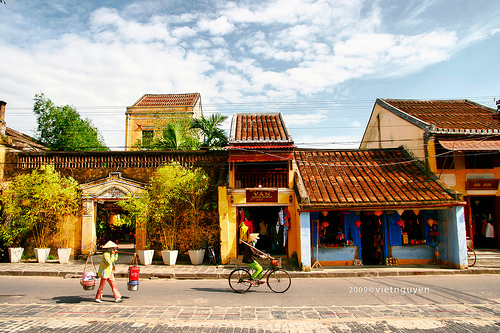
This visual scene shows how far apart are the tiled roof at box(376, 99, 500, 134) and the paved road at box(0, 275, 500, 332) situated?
6.98 meters

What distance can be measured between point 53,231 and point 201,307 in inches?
401

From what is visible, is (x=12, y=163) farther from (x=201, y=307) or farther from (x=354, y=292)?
(x=354, y=292)

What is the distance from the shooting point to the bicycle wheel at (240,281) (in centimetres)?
897

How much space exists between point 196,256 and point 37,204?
23.8ft

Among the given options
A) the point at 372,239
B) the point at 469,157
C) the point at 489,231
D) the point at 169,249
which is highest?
the point at 469,157

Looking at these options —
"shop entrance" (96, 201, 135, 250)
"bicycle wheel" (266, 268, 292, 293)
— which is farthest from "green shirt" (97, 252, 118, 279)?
"shop entrance" (96, 201, 135, 250)

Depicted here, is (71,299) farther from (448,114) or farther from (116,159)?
(448,114)

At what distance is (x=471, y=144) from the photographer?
44.0 feet

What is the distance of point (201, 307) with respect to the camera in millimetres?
7566

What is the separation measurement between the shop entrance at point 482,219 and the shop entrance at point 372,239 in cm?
489

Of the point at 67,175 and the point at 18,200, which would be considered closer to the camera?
the point at 18,200

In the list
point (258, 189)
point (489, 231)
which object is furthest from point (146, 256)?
A: point (489, 231)

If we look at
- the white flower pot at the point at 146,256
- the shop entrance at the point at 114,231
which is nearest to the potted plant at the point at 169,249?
the white flower pot at the point at 146,256

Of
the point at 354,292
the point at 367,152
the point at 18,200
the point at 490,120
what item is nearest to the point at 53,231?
the point at 18,200
